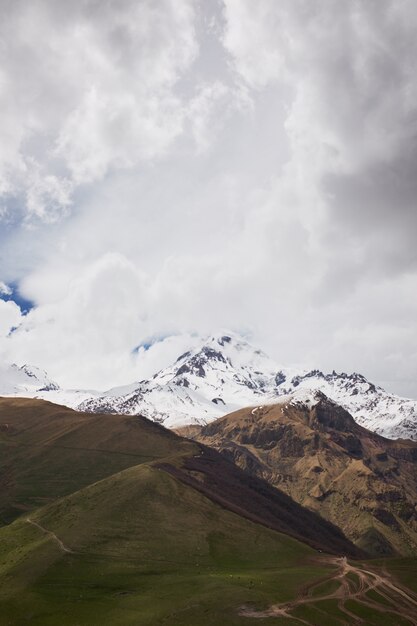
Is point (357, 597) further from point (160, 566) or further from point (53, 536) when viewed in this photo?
point (53, 536)

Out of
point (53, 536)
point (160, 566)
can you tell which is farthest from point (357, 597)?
point (53, 536)

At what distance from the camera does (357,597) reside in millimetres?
90875

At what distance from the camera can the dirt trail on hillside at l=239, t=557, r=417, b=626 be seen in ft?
270

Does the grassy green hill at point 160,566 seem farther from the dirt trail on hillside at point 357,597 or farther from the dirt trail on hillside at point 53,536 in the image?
the dirt trail on hillside at point 53,536

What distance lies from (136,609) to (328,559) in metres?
58.7

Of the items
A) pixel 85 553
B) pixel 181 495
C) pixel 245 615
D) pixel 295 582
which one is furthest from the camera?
pixel 181 495

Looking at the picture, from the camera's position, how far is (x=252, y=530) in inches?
5620

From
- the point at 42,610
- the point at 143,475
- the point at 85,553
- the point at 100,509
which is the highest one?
the point at 143,475

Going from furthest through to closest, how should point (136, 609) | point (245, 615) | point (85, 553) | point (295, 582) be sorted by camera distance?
point (85, 553), point (295, 582), point (136, 609), point (245, 615)

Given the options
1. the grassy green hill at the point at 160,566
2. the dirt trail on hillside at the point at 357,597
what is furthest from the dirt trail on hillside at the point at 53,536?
the dirt trail on hillside at the point at 357,597

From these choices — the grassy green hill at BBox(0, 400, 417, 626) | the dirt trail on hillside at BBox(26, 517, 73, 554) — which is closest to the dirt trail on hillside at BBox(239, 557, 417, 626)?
the grassy green hill at BBox(0, 400, 417, 626)

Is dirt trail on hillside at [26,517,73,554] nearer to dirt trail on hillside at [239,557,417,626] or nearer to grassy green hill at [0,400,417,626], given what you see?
grassy green hill at [0,400,417,626]

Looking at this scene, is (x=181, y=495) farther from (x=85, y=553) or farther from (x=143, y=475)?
(x=85, y=553)

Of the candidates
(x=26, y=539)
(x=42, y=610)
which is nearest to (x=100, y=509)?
(x=26, y=539)
